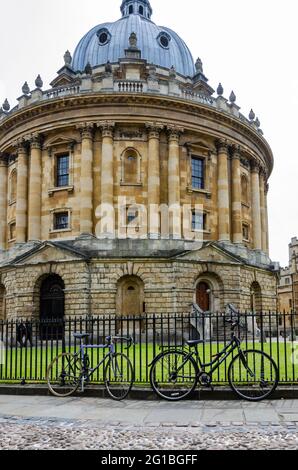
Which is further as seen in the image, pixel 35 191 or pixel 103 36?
pixel 103 36

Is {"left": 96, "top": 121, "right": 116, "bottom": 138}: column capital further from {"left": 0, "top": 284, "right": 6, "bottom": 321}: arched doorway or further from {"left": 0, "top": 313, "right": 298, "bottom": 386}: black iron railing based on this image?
{"left": 0, "top": 313, "right": 298, "bottom": 386}: black iron railing

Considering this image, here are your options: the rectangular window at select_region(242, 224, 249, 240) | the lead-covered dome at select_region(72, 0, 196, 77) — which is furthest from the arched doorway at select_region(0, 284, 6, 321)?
the lead-covered dome at select_region(72, 0, 196, 77)

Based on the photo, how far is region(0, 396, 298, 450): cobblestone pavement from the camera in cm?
672

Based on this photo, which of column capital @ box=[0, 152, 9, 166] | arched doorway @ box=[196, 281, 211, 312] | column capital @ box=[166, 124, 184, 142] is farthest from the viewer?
column capital @ box=[0, 152, 9, 166]

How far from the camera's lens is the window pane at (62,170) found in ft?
112

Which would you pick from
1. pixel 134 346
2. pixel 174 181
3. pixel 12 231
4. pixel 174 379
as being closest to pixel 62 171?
pixel 12 231

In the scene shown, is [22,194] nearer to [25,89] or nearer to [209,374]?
[25,89]

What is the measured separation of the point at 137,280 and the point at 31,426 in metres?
23.0

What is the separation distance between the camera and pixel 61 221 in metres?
33.6

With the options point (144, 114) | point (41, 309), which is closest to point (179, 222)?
point (144, 114)

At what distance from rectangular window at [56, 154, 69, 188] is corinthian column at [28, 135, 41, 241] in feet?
4.32

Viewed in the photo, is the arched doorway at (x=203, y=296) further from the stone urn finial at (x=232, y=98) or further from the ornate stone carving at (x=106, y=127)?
the stone urn finial at (x=232, y=98)

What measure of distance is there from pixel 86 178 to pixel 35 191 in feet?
13.7

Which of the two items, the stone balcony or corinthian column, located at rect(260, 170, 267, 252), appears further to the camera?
corinthian column, located at rect(260, 170, 267, 252)
